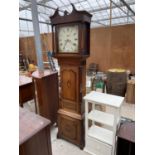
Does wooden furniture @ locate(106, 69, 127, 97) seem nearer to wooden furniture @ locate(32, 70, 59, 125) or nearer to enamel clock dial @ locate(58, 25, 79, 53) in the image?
wooden furniture @ locate(32, 70, 59, 125)

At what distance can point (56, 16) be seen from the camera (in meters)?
1.59

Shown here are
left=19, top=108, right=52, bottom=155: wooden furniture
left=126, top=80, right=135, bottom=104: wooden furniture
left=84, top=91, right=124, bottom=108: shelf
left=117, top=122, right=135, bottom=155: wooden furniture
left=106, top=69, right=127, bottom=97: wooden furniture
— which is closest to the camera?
left=19, top=108, right=52, bottom=155: wooden furniture

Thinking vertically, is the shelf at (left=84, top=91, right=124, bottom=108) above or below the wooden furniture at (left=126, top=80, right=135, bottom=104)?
above

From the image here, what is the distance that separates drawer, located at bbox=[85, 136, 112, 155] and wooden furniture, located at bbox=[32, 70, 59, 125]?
2.57 feet

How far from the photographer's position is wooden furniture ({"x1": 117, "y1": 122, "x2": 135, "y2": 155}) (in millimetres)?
1291

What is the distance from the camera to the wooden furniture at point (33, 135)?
823 mm

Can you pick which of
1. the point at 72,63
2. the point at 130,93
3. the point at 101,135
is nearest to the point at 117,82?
the point at 130,93

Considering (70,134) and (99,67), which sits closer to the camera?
(70,134)

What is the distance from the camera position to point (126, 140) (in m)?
1.30

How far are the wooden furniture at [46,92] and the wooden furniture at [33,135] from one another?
0.96 m

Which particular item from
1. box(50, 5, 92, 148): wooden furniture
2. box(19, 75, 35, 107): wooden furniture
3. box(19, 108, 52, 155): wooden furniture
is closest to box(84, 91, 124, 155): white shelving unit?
box(50, 5, 92, 148): wooden furniture
